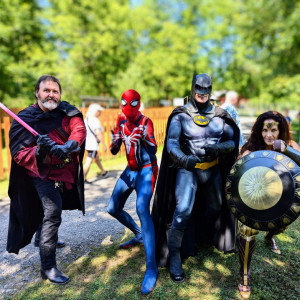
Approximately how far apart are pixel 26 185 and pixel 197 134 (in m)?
1.88

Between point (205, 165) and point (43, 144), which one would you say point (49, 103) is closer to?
point (43, 144)

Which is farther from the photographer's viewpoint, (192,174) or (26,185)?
(26,185)

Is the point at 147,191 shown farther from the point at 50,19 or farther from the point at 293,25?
the point at 50,19

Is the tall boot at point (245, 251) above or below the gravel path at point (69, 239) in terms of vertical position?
above

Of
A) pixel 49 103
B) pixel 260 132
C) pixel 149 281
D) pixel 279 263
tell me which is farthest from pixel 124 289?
pixel 260 132

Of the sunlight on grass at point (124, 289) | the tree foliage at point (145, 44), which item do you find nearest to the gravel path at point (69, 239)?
the sunlight on grass at point (124, 289)

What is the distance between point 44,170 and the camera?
291 centimetres

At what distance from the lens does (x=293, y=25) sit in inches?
541

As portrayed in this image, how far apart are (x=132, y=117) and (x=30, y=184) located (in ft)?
4.31

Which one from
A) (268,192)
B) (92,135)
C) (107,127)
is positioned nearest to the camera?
(268,192)

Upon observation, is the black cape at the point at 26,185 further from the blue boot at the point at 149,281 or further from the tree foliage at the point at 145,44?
the tree foliage at the point at 145,44

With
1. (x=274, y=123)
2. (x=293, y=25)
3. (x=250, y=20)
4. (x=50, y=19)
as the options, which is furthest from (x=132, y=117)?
(x=50, y=19)

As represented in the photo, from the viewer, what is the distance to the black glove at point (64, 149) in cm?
260

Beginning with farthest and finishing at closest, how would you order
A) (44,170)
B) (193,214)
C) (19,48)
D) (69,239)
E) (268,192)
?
(19,48) → (69,239) → (193,214) → (44,170) → (268,192)
